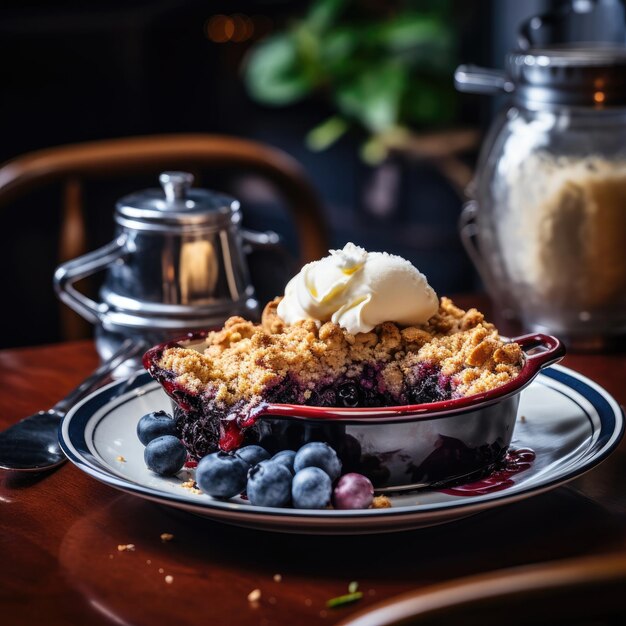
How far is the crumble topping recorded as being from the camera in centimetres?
84

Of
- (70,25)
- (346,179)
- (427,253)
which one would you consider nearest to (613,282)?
(427,253)

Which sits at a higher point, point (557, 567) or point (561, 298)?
point (557, 567)

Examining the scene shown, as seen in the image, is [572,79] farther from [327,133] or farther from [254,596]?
[327,133]

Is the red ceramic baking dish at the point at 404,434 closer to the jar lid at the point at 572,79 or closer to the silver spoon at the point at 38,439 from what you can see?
the silver spoon at the point at 38,439

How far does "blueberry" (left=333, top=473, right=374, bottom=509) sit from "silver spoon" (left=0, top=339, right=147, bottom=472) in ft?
0.91

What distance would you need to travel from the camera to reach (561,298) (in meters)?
1.28

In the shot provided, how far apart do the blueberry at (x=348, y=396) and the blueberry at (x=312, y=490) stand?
0.13m

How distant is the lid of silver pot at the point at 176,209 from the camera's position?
1.18 meters

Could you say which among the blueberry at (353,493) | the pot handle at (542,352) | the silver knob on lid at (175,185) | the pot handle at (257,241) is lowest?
the blueberry at (353,493)

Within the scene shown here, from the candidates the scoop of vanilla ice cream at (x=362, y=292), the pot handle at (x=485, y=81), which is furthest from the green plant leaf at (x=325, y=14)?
the scoop of vanilla ice cream at (x=362, y=292)

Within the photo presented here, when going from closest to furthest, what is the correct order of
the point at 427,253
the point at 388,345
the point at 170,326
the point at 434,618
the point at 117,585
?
the point at 434,618 < the point at 117,585 < the point at 388,345 < the point at 170,326 < the point at 427,253

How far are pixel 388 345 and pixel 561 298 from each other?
0.47 m

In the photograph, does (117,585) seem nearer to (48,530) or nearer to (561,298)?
(48,530)

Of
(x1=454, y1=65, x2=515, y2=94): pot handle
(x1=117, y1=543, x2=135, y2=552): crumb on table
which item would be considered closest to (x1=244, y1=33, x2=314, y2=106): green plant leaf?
(x1=454, y1=65, x2=515, y2=94): pot handle
